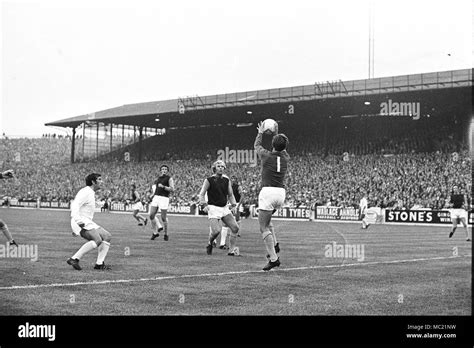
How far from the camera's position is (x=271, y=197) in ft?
36.0

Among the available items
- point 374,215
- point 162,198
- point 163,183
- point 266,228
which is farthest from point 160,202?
point 374,215

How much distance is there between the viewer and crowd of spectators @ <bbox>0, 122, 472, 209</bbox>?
40.9m

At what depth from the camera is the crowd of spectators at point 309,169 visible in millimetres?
40938

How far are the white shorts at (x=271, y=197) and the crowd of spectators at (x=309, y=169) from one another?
84.5ft

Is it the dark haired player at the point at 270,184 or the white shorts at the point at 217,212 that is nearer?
the dark haired player at the point at 270,184

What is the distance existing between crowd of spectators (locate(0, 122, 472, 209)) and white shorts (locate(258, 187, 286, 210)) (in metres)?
25.8

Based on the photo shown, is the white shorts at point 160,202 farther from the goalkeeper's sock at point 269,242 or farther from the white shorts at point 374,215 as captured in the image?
the white shorts at point 374,215

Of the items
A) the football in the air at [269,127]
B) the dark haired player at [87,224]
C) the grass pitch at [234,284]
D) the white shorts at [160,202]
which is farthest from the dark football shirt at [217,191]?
the white shorts at [160,202]

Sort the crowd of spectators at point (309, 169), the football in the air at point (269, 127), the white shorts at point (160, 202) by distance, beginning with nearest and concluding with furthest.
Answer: the football in the air at point (269, 127), the white shorts at point (160, 202), the crowd of spectators at point (309, 169)

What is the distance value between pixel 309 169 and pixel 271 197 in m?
39.3

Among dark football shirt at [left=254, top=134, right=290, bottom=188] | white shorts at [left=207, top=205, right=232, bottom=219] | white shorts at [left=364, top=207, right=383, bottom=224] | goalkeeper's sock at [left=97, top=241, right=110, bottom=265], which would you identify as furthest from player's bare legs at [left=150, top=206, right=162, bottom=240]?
white shorts at [left=364, top=207, right=383, bottom=224]
